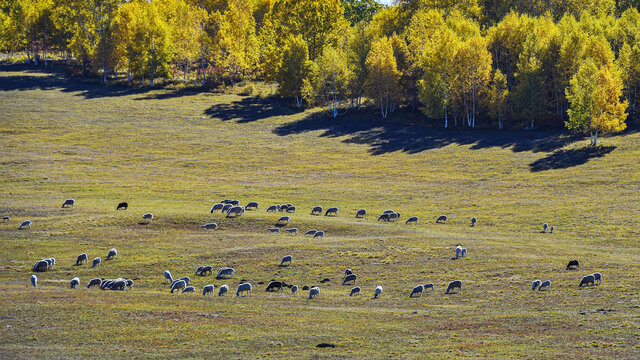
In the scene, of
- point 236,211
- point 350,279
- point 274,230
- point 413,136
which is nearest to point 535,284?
point 350,279

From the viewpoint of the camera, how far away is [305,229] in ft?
208

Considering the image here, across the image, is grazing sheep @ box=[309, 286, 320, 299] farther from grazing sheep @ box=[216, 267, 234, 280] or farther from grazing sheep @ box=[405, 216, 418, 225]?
grazing sheep @ box=[405, 216, 418, 225]

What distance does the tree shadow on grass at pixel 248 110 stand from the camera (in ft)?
435

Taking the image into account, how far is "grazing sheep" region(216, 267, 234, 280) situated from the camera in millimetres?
46500

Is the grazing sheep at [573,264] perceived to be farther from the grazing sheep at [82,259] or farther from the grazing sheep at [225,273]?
the grazing sheep at [82,259]

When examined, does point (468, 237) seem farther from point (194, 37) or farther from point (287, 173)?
point (194, 37)

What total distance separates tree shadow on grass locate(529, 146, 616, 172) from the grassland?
29 centimetres

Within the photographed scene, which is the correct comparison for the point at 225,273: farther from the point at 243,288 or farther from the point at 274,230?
the point at 274,230

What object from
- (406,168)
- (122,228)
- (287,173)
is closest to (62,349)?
(122,228)

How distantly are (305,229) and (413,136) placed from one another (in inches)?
2310

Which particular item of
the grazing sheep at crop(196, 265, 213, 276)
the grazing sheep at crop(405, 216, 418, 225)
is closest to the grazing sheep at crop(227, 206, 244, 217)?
the grazing sheep at crop(405, 216, 418, 225)

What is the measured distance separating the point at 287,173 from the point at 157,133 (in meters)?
36.5

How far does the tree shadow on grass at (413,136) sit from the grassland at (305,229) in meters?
0.60

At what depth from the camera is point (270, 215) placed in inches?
2689
